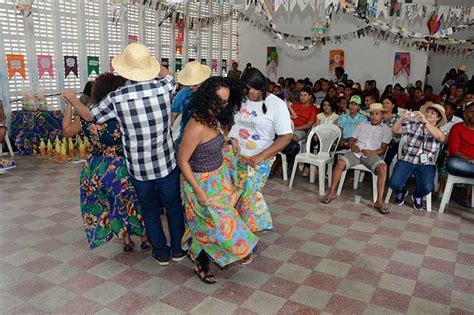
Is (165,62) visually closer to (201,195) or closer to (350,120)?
(350,120)

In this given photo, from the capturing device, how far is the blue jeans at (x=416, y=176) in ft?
13.0

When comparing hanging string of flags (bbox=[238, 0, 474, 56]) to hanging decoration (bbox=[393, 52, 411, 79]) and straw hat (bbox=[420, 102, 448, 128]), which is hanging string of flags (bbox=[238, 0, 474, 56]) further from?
straw hat (bbox=[420, 102, 448, 128])

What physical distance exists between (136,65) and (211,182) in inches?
31.7

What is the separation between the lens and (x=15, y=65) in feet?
18.9

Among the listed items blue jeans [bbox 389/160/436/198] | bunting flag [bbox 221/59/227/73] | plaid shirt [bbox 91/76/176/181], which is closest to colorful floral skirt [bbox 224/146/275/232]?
plaid shirt [bbox 91/76/176/181]

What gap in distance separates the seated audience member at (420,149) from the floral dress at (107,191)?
2616 mm

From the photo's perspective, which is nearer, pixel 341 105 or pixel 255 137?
pixel 255 137

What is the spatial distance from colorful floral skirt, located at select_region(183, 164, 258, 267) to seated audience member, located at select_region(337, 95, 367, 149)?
269 centimetres

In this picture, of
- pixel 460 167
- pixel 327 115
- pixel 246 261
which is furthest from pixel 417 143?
pixel 246 261

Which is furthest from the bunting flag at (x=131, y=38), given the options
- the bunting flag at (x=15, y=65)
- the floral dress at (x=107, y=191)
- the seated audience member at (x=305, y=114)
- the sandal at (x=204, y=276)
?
the sandal at (x=204, y=276)

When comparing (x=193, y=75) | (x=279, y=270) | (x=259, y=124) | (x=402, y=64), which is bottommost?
(x=279, y=270)

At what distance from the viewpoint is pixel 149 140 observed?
94.7 inches

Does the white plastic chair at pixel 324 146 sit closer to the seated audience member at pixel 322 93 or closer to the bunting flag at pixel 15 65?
the seated audience member at pixel 322 93

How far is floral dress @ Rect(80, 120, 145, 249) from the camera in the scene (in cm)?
261
